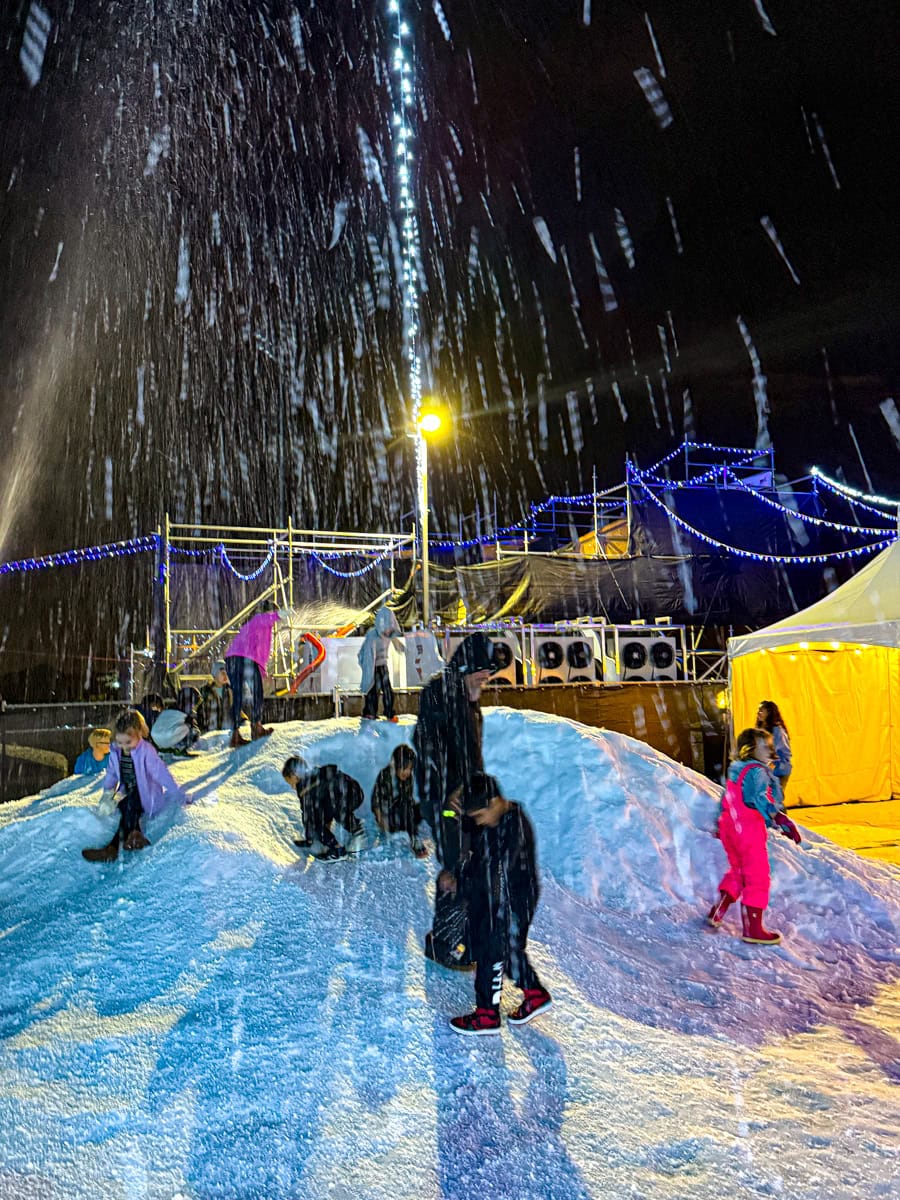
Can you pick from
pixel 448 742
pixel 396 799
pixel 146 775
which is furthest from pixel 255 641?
pixel 448 742

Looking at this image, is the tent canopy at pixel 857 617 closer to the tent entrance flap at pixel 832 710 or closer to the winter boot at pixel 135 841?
the tent entrance flap at pixel 832 710

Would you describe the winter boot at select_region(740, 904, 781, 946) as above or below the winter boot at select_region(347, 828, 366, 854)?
below

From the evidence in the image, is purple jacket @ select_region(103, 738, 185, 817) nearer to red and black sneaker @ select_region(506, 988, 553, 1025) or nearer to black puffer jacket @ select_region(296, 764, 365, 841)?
black puffer jacket @ select_region(296, 764, 365, 841)

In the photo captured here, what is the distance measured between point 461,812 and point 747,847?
2.97 m

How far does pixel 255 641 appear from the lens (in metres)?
9.21

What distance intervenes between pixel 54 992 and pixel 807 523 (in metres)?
21.1

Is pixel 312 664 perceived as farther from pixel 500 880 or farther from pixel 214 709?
pixel 500 880

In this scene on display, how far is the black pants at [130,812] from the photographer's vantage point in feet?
20.8

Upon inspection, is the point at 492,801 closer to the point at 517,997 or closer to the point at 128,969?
the point at 517,997

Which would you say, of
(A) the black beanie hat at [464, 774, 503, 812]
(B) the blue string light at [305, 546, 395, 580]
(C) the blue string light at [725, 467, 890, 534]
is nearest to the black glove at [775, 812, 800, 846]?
(A) the black beanie hat at [464, 774, 503, 812]

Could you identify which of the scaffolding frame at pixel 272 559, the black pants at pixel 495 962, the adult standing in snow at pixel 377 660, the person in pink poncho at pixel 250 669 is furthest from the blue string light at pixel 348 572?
the black pants at pixel 495 962

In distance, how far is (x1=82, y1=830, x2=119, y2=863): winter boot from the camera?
20.1 ft

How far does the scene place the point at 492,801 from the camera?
3930 millimetres

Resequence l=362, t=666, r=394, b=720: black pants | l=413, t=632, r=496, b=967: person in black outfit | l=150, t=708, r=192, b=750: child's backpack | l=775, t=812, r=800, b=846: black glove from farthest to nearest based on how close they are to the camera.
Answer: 1. l=150, t=708, r=192, b=750: child's backpack
2. l=362, t=666, r=394, b=720: black pants
3. l=775, t=812, r=800, b=846: black glove
4. l=413, t=632, r=496, b=967: person in black outfit
